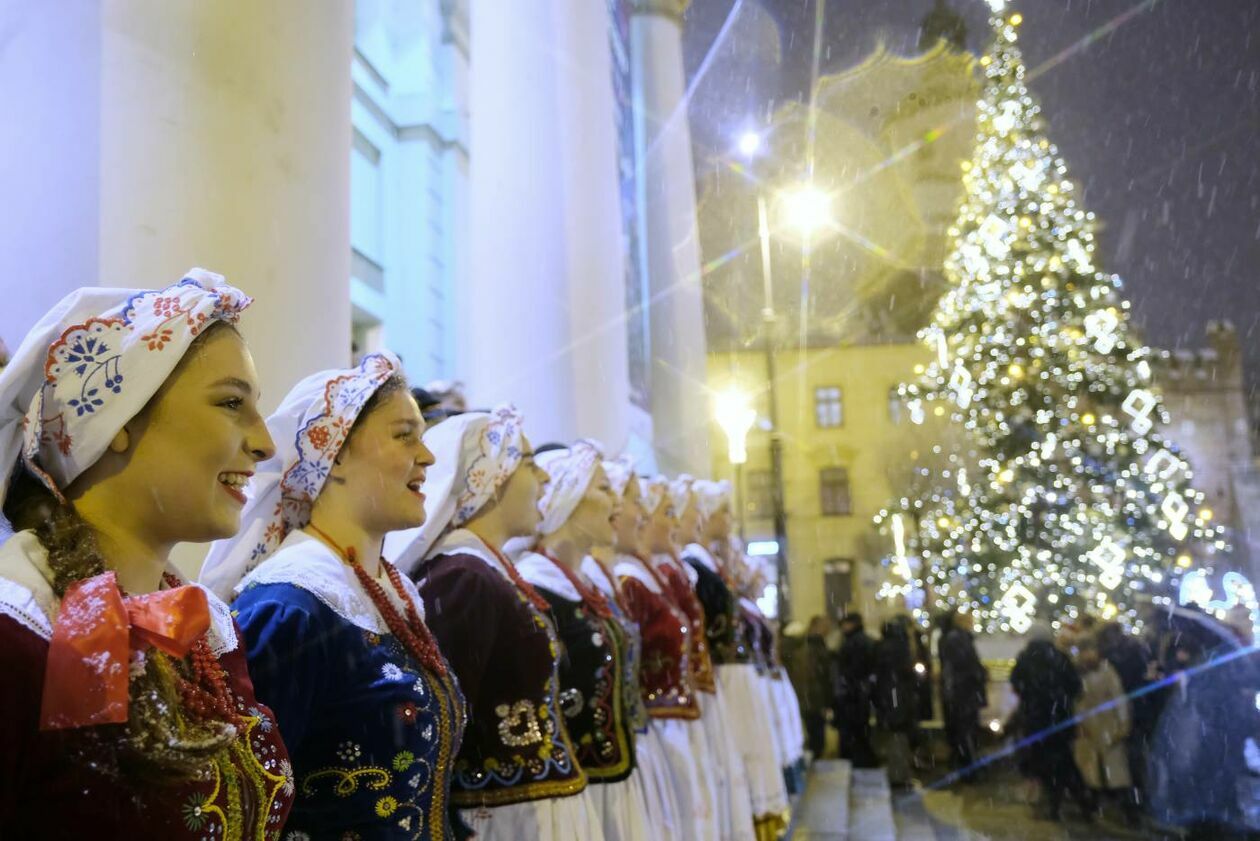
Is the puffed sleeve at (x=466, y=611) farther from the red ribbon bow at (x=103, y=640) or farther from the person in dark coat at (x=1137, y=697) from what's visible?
the person in dark coat at (x=1137, y=697)

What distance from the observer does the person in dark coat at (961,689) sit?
420 inches

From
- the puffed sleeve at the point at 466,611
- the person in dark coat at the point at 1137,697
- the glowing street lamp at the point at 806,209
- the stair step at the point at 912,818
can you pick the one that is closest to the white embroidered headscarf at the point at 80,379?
A: the puffed sleeve at the point at 466,611

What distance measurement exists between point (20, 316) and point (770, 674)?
21.5 feet

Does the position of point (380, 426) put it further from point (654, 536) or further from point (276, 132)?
point (654, 536)

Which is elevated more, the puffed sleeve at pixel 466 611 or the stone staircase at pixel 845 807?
the puffed sleeve at pixel 466 611

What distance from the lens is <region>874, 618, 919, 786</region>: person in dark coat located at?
11.1m

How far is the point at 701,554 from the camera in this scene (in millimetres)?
7332

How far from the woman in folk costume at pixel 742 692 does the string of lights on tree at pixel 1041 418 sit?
5206mm

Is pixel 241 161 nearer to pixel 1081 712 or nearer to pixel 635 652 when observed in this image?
pixel 635 652

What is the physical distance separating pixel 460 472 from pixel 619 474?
1.61 meters

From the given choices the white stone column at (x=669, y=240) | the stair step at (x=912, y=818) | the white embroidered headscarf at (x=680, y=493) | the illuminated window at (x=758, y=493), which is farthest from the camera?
the illuminated window at (x=758, y=493)

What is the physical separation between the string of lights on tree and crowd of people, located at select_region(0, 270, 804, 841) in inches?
334

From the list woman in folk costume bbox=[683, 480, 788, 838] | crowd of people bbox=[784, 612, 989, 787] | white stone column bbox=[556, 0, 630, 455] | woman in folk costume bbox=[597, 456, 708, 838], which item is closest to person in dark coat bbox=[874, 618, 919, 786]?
crowd of people bbox=[784, 612, 989, 787]

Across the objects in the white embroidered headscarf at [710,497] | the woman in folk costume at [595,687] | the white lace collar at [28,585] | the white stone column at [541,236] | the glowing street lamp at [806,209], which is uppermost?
the glowing street lamp at [806,209]
